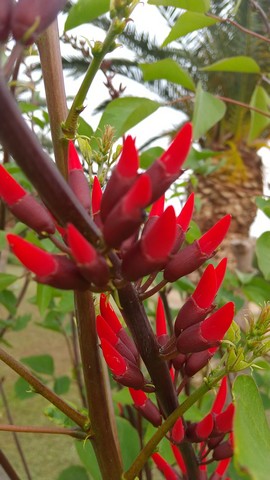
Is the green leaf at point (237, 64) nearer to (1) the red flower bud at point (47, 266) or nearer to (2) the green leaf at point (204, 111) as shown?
(2) the green leaf at point (204, 111)

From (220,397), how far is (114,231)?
27 cm

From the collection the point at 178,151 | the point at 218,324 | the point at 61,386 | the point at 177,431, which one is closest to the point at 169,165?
the point at 178,151

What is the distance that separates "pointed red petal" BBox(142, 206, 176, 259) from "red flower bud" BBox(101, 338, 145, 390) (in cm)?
10

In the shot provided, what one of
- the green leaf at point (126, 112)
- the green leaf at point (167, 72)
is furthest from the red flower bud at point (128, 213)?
the green leaf at point (167, 72)

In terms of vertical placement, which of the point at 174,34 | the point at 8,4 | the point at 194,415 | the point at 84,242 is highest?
the point at 174,34

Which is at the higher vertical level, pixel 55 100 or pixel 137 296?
pixel 55 100

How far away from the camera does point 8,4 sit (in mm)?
243

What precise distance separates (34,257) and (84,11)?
1.27ft

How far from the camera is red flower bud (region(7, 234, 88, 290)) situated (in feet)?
0.89

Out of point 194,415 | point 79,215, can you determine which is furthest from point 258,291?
point 79,215

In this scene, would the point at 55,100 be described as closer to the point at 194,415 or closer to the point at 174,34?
the point at 174,34

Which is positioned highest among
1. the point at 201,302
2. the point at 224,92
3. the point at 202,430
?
the point at 224,92

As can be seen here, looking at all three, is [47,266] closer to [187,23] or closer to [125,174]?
[125,174]

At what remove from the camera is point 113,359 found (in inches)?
14.0
